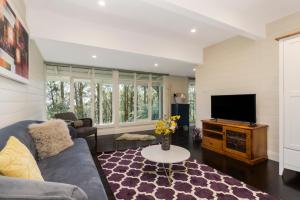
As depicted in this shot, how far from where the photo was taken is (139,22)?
302 cm

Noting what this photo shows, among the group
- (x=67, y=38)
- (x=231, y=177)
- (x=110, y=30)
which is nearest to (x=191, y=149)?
(x=231, y=177)

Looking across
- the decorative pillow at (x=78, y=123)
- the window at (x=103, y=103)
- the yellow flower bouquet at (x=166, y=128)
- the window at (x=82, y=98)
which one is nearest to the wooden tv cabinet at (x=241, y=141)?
the yellow flower bouquet at (x=166, y=128)

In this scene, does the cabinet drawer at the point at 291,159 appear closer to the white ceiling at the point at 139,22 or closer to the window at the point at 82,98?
the white ceiling at the point at 139,22

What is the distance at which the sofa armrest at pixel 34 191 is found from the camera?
0.63 metres

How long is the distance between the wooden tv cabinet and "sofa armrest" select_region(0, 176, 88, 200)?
3101mm

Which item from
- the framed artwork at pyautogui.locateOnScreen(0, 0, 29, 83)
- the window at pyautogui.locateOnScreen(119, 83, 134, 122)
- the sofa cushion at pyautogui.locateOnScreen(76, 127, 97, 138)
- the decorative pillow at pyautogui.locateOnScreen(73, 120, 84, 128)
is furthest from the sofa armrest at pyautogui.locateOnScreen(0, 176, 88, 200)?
the window at pyautogui.locateOnScreen(119, 83, 134, 122)

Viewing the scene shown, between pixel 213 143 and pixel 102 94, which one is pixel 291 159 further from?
pixel 102 94

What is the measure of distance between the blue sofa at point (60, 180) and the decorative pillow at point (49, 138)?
76mm

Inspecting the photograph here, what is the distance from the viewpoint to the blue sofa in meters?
0.65

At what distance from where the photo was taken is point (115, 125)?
5.61 m

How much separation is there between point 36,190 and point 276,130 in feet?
12.2

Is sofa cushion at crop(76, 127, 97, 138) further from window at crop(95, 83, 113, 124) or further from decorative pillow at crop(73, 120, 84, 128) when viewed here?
window at crop(95, 83, 113, 124)

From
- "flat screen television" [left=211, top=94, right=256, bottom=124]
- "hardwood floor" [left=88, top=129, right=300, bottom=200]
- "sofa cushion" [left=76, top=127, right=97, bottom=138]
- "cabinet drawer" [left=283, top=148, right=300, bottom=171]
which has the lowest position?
"hardwood floor" [left=88, top=129, right=300, bottom=200]

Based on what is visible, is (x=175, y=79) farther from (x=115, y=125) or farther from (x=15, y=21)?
(x=15, y=21)
